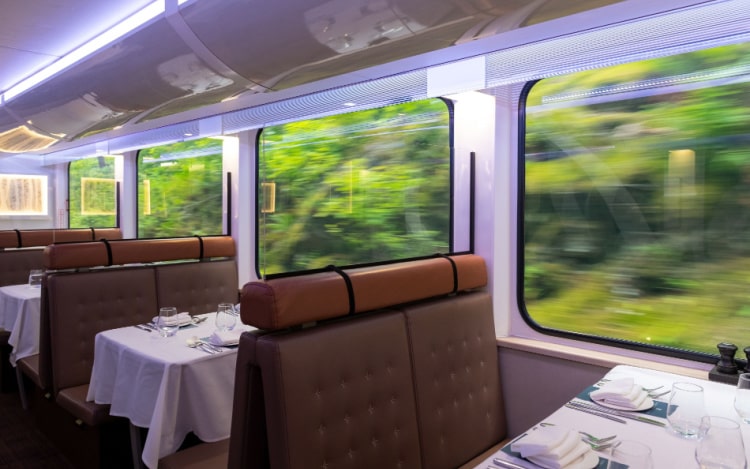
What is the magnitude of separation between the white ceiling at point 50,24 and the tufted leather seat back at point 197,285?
162 centimetres

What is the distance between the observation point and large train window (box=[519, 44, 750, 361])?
2.33 meters

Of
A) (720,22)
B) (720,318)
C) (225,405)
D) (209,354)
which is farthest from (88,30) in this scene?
(720,318)

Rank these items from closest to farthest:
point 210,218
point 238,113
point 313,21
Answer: point 313,21 → point 238,113 → point 210,218

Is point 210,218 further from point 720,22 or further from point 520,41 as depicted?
point 720,22

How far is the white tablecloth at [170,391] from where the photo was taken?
2398 mm

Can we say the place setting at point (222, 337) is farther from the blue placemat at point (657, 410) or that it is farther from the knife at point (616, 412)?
the blue placemat at point (657, 410)

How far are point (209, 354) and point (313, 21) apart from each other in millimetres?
1761

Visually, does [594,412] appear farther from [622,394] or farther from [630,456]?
[630,456]

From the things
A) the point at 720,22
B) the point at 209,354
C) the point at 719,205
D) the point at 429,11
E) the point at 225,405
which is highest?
the point at 720,22

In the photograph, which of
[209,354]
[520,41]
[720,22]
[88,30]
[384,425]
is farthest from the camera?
[88,30]

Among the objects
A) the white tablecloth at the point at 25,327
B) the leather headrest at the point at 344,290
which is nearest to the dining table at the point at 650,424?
the leather headrest at the point at 344,290

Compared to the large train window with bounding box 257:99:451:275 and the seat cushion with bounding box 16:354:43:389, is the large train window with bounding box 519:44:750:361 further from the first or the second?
the seat cushion with bounding box 16:354:43:389

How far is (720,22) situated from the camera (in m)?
1.75

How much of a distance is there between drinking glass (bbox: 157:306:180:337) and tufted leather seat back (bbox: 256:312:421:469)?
139cm
